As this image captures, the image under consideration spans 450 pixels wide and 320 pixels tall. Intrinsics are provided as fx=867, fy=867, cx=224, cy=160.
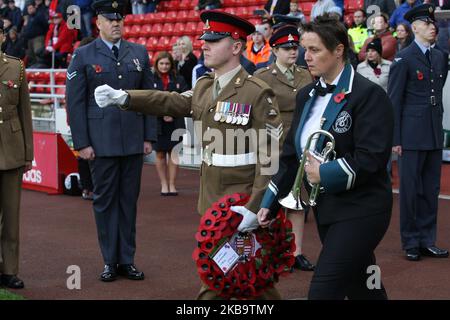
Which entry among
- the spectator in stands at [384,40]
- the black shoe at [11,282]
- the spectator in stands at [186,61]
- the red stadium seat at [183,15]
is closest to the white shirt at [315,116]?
the black shoe at [11,282]

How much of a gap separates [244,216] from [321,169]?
0.65 metres

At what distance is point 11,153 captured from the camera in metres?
6.60

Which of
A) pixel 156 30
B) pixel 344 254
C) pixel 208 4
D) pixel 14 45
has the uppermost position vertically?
pixel 208 4

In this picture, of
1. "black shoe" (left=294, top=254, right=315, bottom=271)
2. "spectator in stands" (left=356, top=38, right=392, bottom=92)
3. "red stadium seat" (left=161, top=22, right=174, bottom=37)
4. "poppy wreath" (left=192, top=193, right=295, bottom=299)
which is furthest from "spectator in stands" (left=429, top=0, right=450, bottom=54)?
"red stadium seat" (left=161, top=22, right=174, bottom=37)

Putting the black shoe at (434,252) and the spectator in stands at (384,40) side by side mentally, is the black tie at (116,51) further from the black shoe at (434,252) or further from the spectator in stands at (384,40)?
the spectator in stands at (384,40)

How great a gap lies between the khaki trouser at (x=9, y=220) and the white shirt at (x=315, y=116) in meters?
2.94

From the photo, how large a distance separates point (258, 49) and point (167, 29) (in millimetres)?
7478

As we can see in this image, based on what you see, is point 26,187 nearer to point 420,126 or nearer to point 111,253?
point 111,253

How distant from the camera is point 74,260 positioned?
303 inches

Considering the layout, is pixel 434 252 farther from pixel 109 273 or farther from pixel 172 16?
pixel 172 16

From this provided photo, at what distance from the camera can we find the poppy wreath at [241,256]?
15.6ft

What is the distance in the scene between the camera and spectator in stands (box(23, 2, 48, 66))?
2128cm

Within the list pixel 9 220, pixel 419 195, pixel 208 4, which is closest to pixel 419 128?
pixel 419 195
